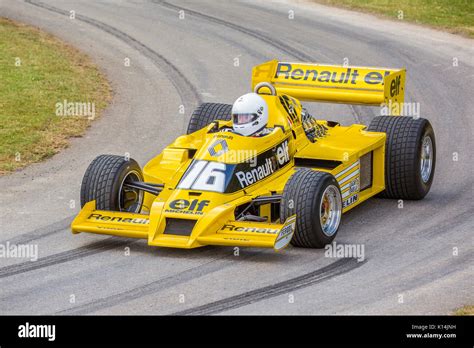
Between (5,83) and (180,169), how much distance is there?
916 cm

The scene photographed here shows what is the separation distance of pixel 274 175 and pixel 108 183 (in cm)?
220

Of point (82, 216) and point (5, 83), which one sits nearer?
point (82, 216)

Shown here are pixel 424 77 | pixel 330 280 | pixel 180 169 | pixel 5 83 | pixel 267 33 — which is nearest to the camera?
pixel 330 280

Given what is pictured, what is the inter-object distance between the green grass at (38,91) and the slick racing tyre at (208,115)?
3103mm

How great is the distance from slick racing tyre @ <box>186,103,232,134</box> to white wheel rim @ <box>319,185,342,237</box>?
3465 millimetres

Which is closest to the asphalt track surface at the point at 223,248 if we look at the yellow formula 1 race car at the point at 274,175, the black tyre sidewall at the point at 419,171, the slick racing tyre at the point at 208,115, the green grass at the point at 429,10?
the black tyre sidewall at the point at 419,171

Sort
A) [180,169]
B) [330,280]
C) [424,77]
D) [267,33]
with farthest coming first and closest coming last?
1. [267,33]
2. [424,77]
3. [180,169]
4. [330,280]

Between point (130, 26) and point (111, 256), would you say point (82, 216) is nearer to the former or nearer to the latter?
point (111, 256)

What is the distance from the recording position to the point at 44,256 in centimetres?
1573

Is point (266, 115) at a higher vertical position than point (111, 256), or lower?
higher

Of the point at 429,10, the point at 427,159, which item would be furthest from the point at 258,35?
the point at 427,159

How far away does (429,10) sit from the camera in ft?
104

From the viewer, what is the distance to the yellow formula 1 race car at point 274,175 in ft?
50.3

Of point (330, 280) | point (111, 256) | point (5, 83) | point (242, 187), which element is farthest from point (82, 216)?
point (5, 83)
